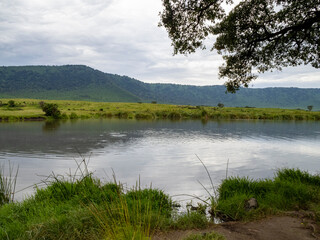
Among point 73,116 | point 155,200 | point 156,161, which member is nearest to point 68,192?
point 155,200

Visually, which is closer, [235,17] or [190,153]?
[235,17]

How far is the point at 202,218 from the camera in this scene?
6.45 meters

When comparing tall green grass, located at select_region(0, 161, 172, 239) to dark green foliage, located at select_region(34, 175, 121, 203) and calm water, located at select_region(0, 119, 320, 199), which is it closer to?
dark green foliage, located at select_region(34, 175, 121, 203)

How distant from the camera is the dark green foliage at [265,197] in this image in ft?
23.4

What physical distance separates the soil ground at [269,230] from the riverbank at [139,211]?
0.16ft

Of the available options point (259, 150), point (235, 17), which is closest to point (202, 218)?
point (235, 17)

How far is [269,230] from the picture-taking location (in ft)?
19.3

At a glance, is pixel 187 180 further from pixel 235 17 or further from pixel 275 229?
pixel 235 17

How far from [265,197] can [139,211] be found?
4.64 metres

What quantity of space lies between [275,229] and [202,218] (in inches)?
69.9

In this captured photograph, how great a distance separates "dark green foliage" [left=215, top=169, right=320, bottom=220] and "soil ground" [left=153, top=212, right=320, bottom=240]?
1.59 ft

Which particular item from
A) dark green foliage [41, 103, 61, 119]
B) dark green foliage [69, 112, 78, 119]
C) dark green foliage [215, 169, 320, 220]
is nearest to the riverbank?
dark green foliage [215, 169, 320, 220]

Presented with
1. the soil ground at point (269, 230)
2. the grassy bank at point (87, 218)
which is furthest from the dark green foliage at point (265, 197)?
the grassy bank at point (87, 218)

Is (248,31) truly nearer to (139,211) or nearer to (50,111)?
(139,211)
